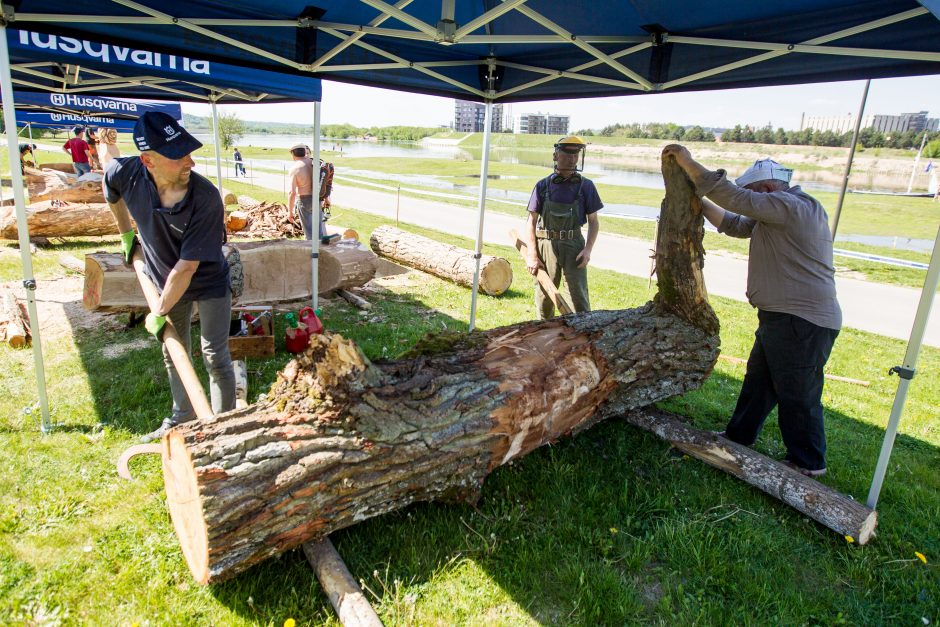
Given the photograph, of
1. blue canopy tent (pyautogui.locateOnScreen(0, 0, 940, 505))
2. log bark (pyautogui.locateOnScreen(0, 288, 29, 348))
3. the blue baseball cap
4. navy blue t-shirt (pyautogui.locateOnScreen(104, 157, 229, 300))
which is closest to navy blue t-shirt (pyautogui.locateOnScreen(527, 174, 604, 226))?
blue canopy tent (pyautogui.locateOnScreen(0, 0, 940, 505))

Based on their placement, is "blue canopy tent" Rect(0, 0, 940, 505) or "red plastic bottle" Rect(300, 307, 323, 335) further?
"red plastic bottle" Rect(300, 307, 323, 335)

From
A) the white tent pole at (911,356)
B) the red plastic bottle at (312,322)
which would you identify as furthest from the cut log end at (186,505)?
the white tent pole at (911,356)

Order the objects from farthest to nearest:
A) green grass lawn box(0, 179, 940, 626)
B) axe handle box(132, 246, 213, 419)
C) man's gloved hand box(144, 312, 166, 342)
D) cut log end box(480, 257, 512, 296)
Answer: cut log end box(480, 257, 512, 296) → man's gloved hand box(144, 312, 166, 342) → axe handle box(132, 246, 213, 419) → green grass lawn box(0, 179, 940, 626)

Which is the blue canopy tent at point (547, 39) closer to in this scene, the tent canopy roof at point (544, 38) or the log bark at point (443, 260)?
the tent canopy roof at point (544, 38)

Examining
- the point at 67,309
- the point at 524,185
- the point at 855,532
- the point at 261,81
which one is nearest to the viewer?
the point at 855,532

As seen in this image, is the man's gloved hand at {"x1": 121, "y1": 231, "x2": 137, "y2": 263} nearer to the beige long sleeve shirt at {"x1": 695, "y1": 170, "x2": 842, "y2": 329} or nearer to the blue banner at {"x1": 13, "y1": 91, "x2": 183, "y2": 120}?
the beige long sleeve shirt at {"x1": 695, "y1": 170, "x2": 842, "y2": 329}

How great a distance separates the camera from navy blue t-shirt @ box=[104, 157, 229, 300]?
113 inches

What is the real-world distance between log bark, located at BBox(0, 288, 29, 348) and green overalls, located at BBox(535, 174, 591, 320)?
4.59m

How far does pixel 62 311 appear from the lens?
5562 millimetres

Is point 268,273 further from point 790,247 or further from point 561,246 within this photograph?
point 790,247

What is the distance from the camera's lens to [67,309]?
222 inches

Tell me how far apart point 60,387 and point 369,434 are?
3.08m

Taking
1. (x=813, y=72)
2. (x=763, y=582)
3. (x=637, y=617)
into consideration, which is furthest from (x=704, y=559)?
(x=813, y=72)

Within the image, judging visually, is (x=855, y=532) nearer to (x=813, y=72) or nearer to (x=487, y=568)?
(x=487, y=568)
